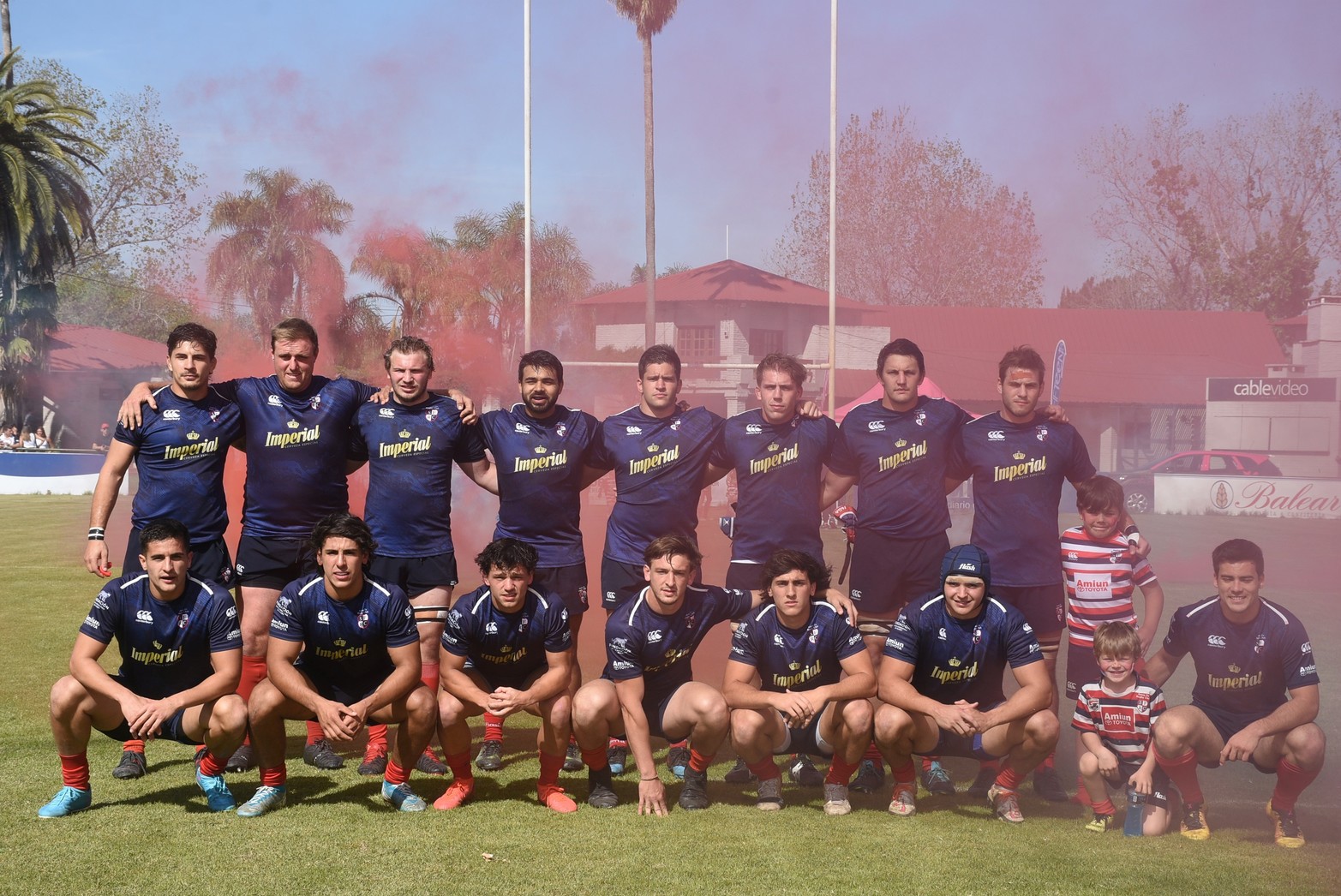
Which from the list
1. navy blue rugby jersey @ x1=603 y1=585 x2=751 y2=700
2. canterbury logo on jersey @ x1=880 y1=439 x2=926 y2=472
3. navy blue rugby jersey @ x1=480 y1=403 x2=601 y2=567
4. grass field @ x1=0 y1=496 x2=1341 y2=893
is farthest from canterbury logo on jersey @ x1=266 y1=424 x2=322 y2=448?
canterbury logo on jersey @ x1=880 y1=439 x2=926 y2=472

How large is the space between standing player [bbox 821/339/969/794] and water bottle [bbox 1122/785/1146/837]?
1437 mm

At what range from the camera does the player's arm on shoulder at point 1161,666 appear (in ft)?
18.2

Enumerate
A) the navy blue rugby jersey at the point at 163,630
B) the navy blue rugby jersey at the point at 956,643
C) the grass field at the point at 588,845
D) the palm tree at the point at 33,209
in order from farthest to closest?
the palm tree at the point at 33,209 → the navy blue rugby jersey at the point at 956,643 → the navy blue rugby jersey at the point at 163,630 → the grass field at the point at 588,845

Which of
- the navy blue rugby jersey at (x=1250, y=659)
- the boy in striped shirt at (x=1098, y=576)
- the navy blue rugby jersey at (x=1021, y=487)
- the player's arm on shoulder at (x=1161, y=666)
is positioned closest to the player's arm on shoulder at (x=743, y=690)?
the navy blue rugby jersey at (x=1021, y=487)

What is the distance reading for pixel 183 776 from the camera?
5.77 metres

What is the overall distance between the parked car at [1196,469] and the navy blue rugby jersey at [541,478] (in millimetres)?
19324

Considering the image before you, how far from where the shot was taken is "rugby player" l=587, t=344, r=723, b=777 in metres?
6.15

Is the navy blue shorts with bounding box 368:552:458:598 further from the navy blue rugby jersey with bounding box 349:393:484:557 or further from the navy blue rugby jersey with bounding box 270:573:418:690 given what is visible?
the navy blue rugby jersey with bounding box 270:573:418:690

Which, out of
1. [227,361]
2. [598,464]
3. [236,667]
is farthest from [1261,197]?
[236,667]

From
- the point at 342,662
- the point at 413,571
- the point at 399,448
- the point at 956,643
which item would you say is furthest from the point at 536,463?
the point at 956,643

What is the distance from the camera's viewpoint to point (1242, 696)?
213 inches

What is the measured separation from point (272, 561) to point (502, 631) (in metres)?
1.45

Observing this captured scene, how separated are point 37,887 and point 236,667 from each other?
1.26 metres

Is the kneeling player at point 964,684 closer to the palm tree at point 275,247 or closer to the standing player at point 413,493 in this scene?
the standing player at point 413,493
